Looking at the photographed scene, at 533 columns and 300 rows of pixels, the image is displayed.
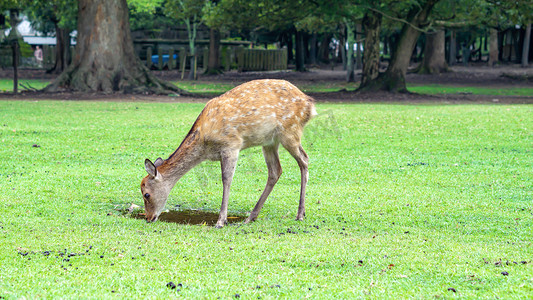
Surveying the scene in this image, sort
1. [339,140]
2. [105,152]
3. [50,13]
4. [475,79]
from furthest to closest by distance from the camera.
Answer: [50,13] < [475,79] < [339,140] < [105,152]

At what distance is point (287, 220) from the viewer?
6.53 meters

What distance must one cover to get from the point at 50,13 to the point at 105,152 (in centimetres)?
2893

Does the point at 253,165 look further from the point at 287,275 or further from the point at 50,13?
the point at 50,13

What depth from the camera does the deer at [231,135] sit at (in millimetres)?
6262

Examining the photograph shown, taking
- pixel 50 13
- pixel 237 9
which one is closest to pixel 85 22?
pixel 237 9

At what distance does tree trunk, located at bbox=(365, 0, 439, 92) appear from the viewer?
22.7 metres

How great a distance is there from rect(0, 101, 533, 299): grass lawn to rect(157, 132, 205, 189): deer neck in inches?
19.4

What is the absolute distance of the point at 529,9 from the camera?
825 inches

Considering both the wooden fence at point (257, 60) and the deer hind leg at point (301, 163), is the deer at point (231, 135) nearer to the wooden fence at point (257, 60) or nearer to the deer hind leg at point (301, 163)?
the deer hind leg at point (301, 163)

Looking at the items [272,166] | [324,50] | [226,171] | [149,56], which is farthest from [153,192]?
[324,50]

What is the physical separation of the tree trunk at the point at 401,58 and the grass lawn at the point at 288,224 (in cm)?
1088

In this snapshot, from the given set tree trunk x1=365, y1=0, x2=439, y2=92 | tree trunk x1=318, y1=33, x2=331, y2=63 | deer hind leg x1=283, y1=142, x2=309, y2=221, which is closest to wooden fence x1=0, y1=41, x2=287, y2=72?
tree trunk x1=318, y1=33, x2=331, y2=63

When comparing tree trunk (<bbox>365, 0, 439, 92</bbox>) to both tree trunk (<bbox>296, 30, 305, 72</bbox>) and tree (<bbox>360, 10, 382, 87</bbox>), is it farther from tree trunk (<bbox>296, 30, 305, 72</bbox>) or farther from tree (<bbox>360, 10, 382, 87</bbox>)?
tree trunk (<bbox>296, 30, 305, 72</bbox>)

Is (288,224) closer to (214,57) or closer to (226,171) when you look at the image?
(226,171)
